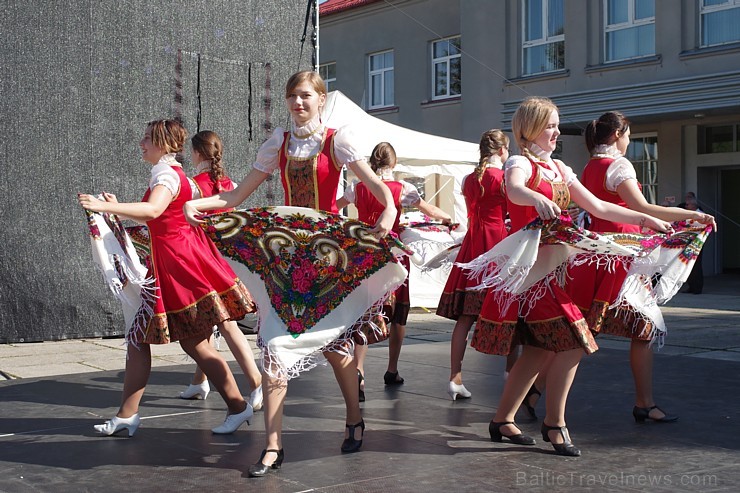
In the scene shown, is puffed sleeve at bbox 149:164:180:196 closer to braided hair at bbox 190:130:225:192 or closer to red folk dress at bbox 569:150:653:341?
braided hair at bbox 190:130:225:192

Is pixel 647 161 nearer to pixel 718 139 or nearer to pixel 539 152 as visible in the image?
pixel 718 139

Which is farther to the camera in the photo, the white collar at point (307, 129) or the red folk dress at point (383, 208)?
the red folk dress at point (383, 208)

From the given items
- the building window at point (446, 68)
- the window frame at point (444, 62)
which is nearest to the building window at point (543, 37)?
the window frame at point (444, 62)

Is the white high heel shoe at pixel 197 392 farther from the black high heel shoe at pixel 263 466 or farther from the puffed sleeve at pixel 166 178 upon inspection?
the black high heel shoe at pixel 263 466

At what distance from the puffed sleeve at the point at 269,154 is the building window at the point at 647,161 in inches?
622

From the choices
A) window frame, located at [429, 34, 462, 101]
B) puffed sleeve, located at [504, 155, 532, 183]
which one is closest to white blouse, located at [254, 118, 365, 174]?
puffed sleeve, located at [504, 155, 532, 183]

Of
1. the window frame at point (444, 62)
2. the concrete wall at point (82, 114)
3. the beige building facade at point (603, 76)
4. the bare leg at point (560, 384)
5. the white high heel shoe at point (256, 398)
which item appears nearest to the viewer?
the bare leg at point (560, 384)

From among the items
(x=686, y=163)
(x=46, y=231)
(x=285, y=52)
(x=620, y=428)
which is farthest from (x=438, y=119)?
(x=620, y=428)

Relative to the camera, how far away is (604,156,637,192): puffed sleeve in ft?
17.8

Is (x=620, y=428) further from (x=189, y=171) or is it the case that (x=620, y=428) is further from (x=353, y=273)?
(x=189, y=171)

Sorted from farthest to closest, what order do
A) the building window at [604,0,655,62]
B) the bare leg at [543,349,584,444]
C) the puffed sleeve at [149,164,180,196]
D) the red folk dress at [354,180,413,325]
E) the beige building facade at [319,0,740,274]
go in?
the building window at [604,0,655,62], the beige building facade at [319,0,740,274], the red folk dress at [354,180,413,325], the puffed sleeve at [149,164,180,196], the bare leg at [543,349,584,444]

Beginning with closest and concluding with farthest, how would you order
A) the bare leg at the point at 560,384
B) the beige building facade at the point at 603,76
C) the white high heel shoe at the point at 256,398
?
the bare leg at the point at 560,384
the white high heel shoe at the point at 256,398
the beige building facade at the point at 603,76

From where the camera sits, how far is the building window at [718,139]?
60.5ft

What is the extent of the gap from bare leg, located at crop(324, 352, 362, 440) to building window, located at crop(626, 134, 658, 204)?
15723 mm
